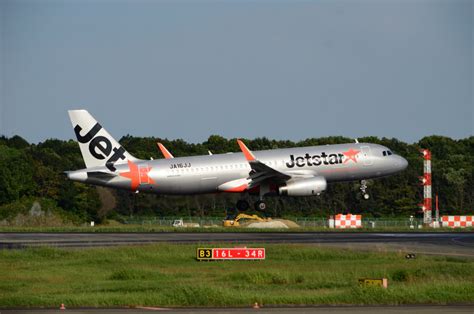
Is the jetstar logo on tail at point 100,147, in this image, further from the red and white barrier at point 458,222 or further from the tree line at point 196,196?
the red and white barrier at point 458,222

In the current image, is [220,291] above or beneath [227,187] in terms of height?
beneath

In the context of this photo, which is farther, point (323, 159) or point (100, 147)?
point (100, 147)

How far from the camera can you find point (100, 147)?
80500mm

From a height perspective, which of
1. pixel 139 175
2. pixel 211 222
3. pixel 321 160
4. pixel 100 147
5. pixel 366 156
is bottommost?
pixel 211 222

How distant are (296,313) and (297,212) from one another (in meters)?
95.8

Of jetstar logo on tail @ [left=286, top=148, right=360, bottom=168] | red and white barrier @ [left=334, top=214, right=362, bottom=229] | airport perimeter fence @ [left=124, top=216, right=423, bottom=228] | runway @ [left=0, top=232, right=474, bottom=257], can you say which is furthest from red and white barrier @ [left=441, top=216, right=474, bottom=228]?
runway @ [left=0, top=232, right=474, bottom=257]

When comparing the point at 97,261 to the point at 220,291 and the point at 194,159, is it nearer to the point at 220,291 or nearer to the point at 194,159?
the point at 220,291

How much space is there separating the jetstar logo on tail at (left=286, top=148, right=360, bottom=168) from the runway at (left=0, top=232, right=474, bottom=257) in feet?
26.7

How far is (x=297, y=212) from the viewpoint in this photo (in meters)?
125

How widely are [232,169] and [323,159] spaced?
7.23 metres

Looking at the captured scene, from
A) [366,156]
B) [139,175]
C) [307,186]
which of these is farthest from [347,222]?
[139,175]

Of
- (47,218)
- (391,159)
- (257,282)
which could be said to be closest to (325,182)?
(391,159)

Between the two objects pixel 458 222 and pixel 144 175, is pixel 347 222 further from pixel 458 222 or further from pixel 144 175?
pixel 144 175

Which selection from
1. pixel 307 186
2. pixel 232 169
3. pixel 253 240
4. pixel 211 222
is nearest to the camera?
pixel 253 240
